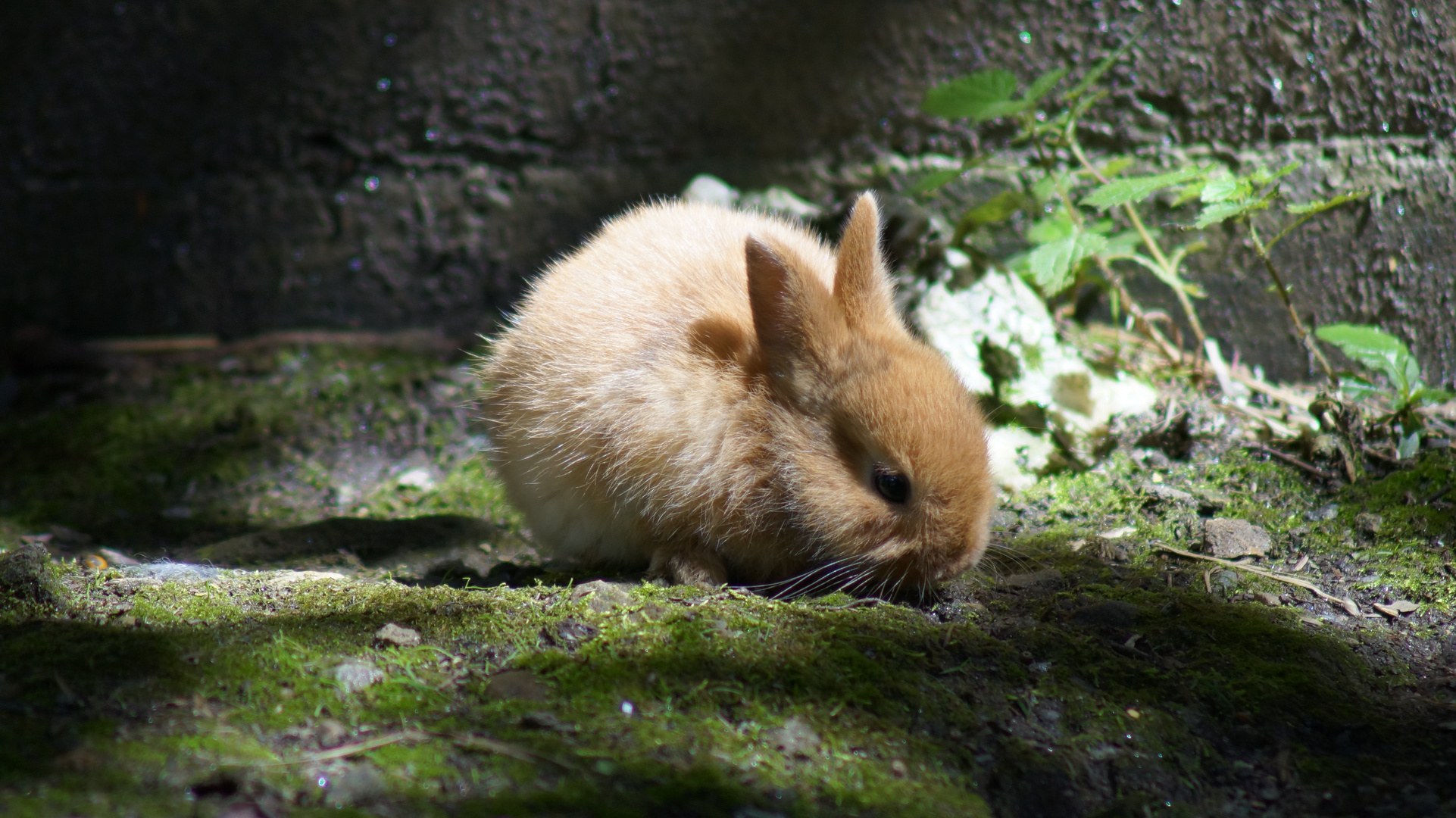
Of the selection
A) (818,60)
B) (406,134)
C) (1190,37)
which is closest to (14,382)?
(406,134)

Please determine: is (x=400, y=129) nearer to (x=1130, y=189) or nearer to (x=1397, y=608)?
(x=1130, y=189)

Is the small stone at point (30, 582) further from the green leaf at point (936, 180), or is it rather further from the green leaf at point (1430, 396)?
the green leaf at point (1430, 396)

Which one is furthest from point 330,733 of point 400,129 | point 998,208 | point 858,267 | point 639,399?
point 400,129

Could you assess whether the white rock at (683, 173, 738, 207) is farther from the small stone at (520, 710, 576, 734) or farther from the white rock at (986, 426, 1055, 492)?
the small stone at (520, 710, 576, 734)

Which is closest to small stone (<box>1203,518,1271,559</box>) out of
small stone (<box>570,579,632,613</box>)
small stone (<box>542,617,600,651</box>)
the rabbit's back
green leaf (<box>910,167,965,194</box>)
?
the rabbit's back

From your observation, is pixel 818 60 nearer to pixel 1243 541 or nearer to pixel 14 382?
pixel 1243 541
